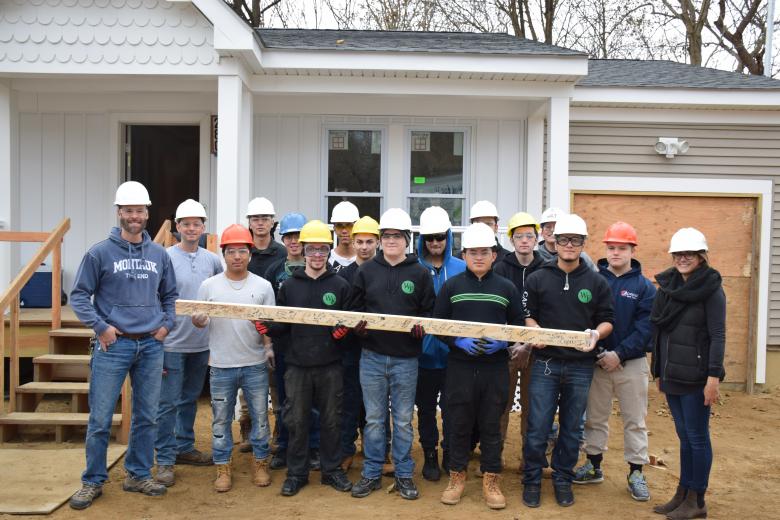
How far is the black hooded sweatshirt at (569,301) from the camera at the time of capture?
15.6 ft

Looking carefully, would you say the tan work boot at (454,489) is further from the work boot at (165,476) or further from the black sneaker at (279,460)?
the work boot at (165,476)

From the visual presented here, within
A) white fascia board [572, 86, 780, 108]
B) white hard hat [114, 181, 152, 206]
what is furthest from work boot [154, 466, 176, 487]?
white fascia board [572, 86, 780, 108]

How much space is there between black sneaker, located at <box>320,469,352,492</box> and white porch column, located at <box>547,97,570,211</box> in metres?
4.20

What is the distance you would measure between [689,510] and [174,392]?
363 cm

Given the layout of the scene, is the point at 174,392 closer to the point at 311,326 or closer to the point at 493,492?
the point at 311,326

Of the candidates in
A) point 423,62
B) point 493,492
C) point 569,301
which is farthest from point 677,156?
point 493,492

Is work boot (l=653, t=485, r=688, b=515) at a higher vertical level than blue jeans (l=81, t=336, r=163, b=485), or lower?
lower

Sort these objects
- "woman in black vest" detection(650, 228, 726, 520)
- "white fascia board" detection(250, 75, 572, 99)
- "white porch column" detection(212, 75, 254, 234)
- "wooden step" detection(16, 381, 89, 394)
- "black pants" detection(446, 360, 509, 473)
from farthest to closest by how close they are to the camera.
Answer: "white fascia board" detection(250, 75, 572, 99)
"white porch column" detection(212, 75, 254, 234)
"wooden step" detection(16, 381, 89, 394)
"black pants" detection(446, 360, 509, 473)
"woman in black vest" detection(650, 228, 726, 520)

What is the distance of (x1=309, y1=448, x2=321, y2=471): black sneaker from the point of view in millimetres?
5422

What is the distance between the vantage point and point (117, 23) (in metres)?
7.13

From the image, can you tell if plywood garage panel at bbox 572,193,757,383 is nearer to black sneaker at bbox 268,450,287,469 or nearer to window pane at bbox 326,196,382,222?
window pane at bbox 326,196,382,222

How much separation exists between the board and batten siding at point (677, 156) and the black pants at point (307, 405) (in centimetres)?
524

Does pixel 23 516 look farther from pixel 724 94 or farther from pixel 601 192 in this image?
pixel 724 94

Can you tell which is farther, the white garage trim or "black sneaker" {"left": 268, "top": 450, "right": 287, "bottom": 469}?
the white garage trim
